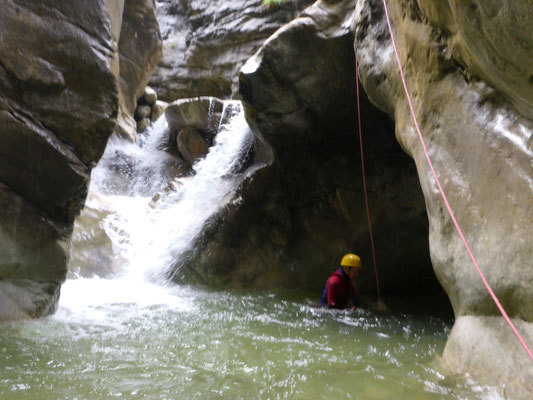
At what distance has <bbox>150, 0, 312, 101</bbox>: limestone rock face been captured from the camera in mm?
16562

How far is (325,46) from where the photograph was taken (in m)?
7.02

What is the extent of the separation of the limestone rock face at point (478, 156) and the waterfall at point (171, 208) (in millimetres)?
4732

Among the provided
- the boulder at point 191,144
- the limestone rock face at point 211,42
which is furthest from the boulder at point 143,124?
the boulder at point 191,144

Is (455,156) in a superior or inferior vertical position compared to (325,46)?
inferior

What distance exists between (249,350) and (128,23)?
1288 centimetres

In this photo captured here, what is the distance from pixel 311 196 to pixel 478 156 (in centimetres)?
502

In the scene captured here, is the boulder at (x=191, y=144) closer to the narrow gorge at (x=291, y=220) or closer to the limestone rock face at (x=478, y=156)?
the narrow gorge at (x=291, y=220)

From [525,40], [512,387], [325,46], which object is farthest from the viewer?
[325,46]

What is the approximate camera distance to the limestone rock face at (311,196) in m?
7.59

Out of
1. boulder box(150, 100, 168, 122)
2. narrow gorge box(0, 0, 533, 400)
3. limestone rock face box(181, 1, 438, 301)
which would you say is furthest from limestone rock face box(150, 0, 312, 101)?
limestone rock face box(181, 1, 438, 301)

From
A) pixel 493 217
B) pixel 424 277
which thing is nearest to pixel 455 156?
pixel 493 217

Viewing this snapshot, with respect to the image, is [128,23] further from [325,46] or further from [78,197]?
[78,197]

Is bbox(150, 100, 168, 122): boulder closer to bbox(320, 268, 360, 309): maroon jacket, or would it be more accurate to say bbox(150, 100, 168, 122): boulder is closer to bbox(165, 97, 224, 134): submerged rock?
bbox(165, 97, 224, 134): submerged rock

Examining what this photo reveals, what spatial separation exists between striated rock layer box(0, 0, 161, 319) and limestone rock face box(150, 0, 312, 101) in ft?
39.1
